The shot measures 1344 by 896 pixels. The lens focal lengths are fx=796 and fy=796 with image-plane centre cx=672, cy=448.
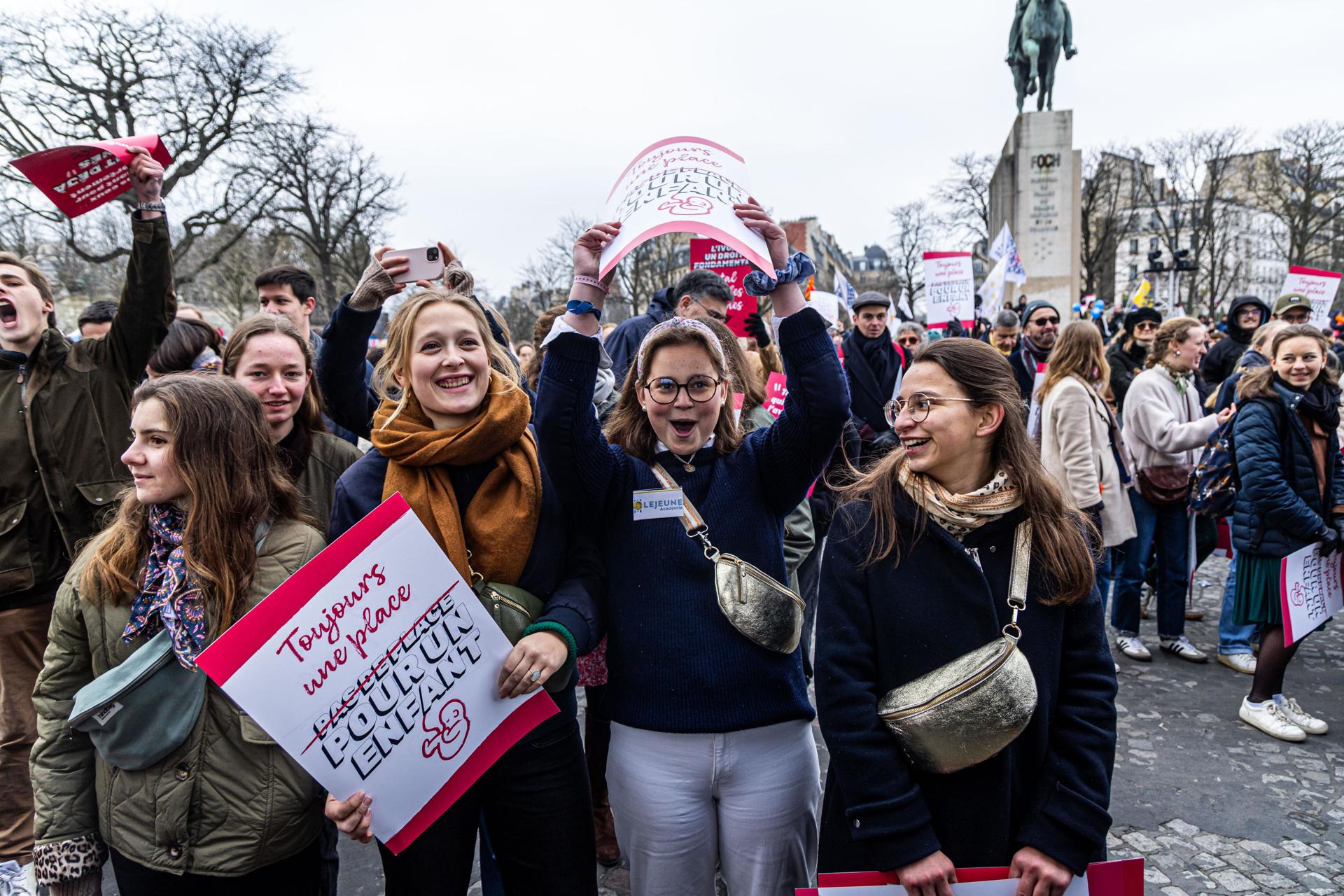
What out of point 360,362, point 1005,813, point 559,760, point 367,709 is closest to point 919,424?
point 1005,813

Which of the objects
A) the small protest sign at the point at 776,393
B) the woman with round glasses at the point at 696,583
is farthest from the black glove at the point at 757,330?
the woman with round glasses at the point at 696,583

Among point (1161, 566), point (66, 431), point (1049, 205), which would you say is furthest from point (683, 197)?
point (1049, 205)

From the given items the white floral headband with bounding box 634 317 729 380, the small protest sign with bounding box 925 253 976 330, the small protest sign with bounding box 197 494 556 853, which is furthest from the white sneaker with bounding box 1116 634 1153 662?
the small protest sign with bounding box 925 253 976 330

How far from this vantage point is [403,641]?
173 cm

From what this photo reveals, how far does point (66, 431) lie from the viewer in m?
2.97

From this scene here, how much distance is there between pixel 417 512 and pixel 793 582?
1.66 meters

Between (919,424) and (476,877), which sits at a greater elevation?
Answer: (919,424)

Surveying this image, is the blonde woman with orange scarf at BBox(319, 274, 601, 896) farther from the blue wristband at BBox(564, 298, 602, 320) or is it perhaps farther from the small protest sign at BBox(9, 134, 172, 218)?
the small protest sign at BBox(9, 134, 172, 218)

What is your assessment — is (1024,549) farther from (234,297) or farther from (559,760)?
(234,297)

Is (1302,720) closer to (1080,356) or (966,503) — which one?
(1080,356)

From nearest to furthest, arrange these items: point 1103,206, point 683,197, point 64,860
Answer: point 64,860 → point 683,197 → point 1103,206

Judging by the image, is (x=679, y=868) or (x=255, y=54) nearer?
(x=679, y=868)

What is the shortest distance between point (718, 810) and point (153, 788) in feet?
4.21

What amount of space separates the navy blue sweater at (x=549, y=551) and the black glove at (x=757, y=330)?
9.99 feet
